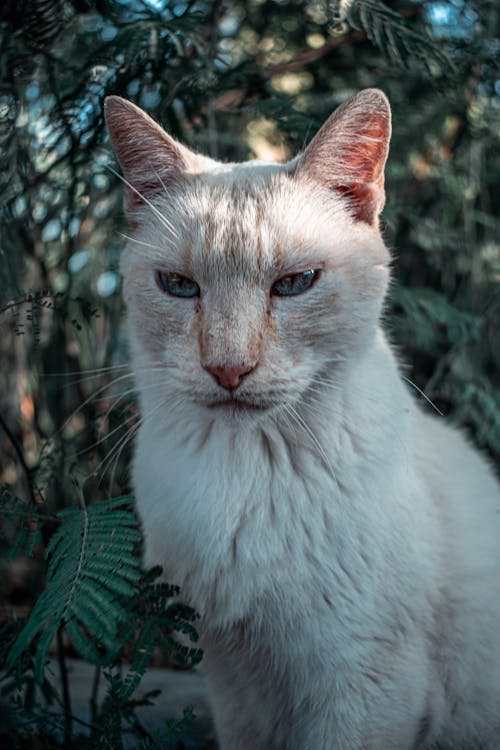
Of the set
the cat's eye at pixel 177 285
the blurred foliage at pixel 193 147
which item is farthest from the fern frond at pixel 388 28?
the cat's eye at pixel 177 285

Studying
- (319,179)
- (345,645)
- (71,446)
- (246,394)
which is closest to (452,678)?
(345,645)

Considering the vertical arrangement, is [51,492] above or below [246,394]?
below

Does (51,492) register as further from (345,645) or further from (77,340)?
(345,645)

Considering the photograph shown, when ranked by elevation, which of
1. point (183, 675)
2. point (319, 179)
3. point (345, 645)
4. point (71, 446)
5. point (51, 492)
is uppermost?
point (319, 179)

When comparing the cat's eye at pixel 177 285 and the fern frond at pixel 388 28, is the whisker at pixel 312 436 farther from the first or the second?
the fern frond at pixel 388 28

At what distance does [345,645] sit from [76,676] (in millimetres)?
1402

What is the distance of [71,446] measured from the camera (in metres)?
2.49

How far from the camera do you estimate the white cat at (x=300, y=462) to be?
1.52 metres

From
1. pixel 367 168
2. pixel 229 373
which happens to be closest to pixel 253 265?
pixel 229 373

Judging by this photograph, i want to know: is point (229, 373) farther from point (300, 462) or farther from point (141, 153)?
point (141, 153)

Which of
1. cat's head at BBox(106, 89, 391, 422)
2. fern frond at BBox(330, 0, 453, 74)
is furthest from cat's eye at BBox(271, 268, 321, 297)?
fern frond at BBox(330, 0, 453, 74)

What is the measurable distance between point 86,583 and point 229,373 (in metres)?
0.48

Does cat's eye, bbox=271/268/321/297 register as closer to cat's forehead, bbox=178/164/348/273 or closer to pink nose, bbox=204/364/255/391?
cat's forehead, bbox=178/164/348/273

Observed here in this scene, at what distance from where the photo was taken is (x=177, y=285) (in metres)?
1.60
